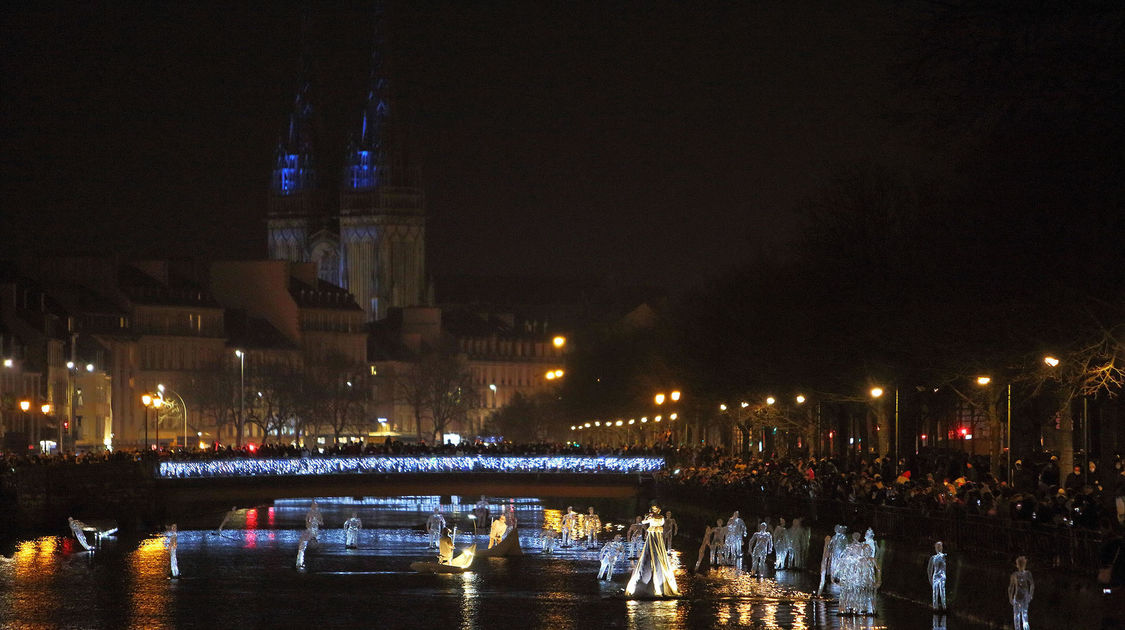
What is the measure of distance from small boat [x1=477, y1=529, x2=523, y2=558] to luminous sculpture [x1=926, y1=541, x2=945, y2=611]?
2641 cm

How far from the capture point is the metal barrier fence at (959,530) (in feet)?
134

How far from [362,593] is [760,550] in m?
11.8

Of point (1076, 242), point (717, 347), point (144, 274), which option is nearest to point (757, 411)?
point (717, 347)

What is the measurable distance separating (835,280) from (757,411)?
2678 centimetres

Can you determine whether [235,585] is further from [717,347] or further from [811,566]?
[717,347]

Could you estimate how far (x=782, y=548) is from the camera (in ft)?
214

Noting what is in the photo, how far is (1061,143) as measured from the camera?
39.6m

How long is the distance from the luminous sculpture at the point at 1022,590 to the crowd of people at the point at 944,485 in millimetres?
1527

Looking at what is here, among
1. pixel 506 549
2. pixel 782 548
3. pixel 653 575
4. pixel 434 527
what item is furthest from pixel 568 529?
pixel 653 575

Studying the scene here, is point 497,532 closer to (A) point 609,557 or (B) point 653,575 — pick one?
(A) point 609,557

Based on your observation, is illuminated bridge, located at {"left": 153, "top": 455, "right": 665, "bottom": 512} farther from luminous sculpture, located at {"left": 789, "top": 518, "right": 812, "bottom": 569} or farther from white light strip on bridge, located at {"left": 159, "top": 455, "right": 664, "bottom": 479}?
luminous sculpture, located at {"left": 789, "top": 518, "right": 812, "bottom": 569}

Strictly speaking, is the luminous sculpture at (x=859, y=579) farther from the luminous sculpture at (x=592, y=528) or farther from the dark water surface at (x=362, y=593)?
the luminous sculpture at (x=592, y=528)

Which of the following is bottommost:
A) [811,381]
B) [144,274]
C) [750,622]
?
[750,622]

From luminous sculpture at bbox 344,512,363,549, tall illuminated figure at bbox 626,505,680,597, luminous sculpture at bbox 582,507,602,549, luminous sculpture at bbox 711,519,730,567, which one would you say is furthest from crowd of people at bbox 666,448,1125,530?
luminous sculpture at bbox 344,512,363,549
